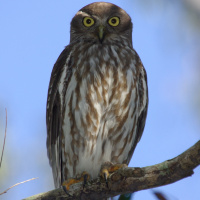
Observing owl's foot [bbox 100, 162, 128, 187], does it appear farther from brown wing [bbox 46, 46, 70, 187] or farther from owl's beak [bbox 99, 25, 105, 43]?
owl's beak [bbox 99, 25, 105, 43]

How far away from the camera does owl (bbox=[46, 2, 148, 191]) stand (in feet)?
13.3

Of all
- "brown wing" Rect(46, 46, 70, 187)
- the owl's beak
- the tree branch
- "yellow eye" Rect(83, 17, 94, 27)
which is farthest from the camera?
"yellow eye" Rect(83, 17, 94, 27)

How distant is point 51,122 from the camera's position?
14.1 feet

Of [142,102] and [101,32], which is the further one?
[101,32]

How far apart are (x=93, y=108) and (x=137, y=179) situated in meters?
1.20

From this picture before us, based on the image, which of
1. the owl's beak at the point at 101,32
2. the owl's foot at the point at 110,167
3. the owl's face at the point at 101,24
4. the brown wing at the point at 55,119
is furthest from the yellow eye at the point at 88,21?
the owl's foot at the point at 110,167

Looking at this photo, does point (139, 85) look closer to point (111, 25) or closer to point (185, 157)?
point (111, 25)

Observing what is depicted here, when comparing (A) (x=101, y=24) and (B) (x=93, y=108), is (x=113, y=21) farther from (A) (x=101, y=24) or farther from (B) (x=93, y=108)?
(B) (x=93, y=108)

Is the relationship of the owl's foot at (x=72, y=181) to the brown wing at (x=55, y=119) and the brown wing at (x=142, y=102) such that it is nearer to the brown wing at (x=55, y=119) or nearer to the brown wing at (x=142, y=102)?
the brown wing at (x=55, y=119)

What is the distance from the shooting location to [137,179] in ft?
9.75

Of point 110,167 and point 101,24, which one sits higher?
point 101,24

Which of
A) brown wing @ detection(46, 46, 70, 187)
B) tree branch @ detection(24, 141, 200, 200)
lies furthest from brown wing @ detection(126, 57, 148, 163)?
tree branch @ detection(24, 141, 200, 200)

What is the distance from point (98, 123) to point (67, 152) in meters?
0.46

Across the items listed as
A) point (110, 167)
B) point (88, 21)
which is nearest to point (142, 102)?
point (110, 167)
